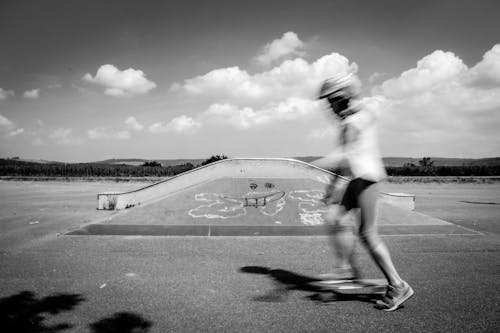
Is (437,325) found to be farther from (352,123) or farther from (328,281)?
(352,123)

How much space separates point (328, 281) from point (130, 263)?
3.01 m

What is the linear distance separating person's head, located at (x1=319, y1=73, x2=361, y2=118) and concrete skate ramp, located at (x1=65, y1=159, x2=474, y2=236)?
13.6 feet

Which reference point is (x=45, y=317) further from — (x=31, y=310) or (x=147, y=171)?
(x=147, y=171)

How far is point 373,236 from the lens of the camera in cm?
304

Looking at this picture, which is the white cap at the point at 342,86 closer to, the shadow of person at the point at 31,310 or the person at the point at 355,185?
the person at the point at 355,185

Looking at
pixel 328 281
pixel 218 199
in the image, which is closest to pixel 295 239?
pixel 328 281

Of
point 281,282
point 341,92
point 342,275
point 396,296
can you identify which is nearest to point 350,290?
point 342,275

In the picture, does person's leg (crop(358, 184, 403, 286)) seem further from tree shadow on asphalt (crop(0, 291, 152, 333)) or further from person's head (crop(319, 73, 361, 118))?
tree shadow on asphalt (crop(0, 291, 152, 333))

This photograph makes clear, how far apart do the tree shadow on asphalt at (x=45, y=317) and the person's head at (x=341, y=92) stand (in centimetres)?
288

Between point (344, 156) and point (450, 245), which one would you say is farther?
point (450, 245)

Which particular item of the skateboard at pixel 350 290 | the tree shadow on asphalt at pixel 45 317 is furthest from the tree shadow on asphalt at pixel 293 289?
the tree shadow on asphalt at pixel 45 317

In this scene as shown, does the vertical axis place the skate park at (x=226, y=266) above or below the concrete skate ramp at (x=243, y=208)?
below

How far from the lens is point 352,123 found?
127 inches

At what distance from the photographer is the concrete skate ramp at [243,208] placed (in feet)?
23.9
